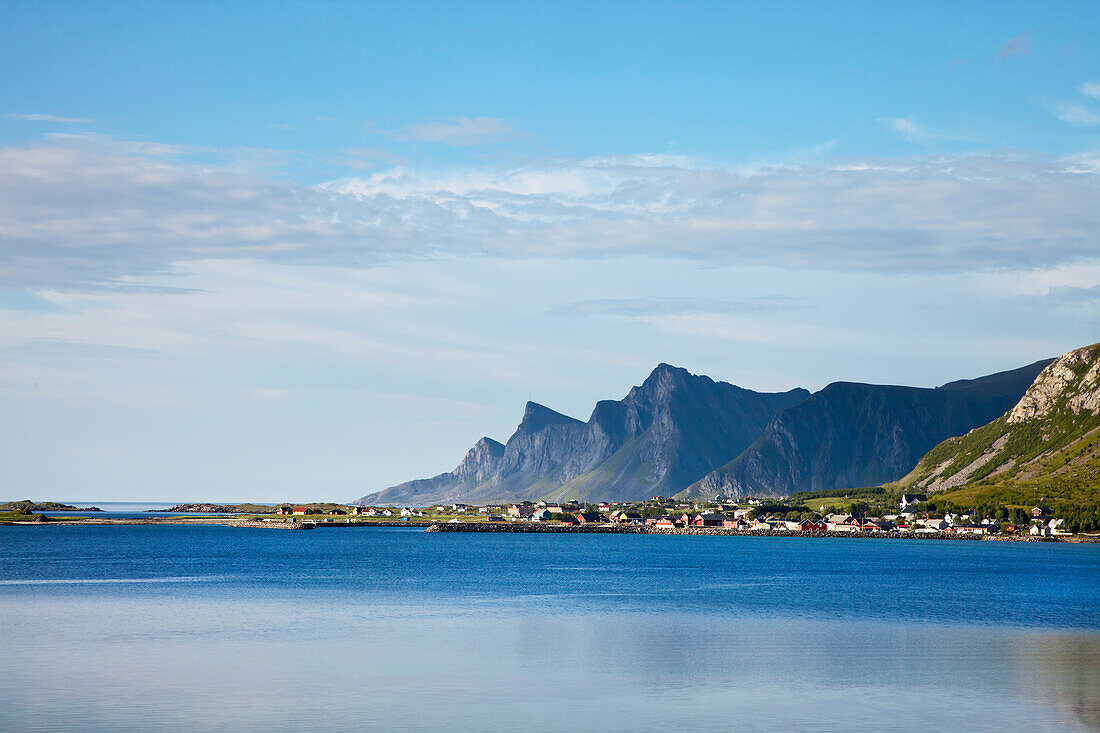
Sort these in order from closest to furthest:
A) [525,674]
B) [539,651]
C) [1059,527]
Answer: [525,674] → [539,651] → [1059,527]

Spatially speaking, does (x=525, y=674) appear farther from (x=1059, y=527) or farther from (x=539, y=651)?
(x=1059, y=527)

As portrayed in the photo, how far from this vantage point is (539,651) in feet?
159

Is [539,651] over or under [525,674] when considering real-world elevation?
under

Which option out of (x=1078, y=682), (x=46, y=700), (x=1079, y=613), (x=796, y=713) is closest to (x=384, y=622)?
(x=46, y=700)

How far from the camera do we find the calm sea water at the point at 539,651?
3375 centimetres

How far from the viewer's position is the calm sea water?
3375cm

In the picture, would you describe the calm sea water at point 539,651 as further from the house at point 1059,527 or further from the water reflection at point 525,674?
the house at point 1059,527

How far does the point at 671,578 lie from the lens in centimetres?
10475

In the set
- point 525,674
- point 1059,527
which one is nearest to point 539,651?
point 525,674

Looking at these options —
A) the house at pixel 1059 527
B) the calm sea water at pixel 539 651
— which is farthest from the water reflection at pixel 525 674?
the house at pixel 1059 527

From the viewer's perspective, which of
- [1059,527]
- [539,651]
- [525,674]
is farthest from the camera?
[1059,527]

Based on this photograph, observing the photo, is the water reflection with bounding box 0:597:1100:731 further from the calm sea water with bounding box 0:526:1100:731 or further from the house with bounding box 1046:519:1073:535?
the house with bounding box 1046:519:1073:535

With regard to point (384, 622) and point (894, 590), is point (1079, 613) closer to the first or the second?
point (894, 590)

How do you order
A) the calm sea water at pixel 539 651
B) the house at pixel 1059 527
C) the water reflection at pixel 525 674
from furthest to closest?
the house at pixel 1059 527 → the calm sea water at pixel 539 651 → the water reflection at pixel 525 674
